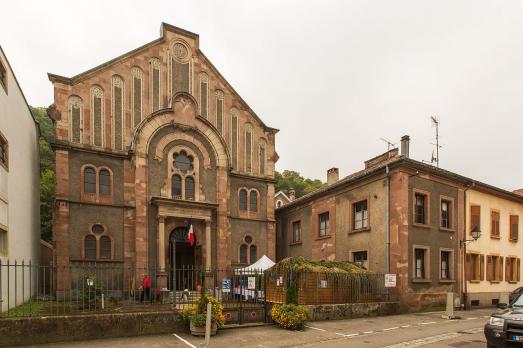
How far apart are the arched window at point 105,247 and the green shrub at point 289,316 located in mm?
11295

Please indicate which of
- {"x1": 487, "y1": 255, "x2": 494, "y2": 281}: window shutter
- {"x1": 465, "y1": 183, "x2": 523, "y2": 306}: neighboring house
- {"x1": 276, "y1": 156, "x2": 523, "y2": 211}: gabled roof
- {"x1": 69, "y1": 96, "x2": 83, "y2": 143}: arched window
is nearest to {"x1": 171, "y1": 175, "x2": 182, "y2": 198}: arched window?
{"x1": 69, "y1": 96, "x2": 83, "y2": 143}: arched window

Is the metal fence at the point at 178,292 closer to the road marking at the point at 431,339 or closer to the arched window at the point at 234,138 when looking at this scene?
the road marking at the point at 431,339

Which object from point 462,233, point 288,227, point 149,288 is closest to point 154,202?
point 149,288

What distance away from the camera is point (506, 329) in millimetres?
8719

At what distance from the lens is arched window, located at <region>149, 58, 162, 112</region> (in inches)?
935

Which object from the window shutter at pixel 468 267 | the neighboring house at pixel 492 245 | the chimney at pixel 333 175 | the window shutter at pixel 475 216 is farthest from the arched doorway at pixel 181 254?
the window shutter at pixel 475 216

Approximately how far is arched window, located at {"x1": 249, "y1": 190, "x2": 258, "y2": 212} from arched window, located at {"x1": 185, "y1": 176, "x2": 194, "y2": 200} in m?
4.21

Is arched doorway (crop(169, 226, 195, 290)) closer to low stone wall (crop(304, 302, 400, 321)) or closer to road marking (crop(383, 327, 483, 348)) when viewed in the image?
low stone wall (crop(304, 302, 400, 321))

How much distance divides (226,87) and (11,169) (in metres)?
14.3

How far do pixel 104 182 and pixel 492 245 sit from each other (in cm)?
2347

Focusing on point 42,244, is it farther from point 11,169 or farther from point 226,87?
point 226,87

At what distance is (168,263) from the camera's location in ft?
74.1

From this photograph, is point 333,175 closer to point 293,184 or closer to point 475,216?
point 475,216

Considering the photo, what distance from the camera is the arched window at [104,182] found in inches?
859
